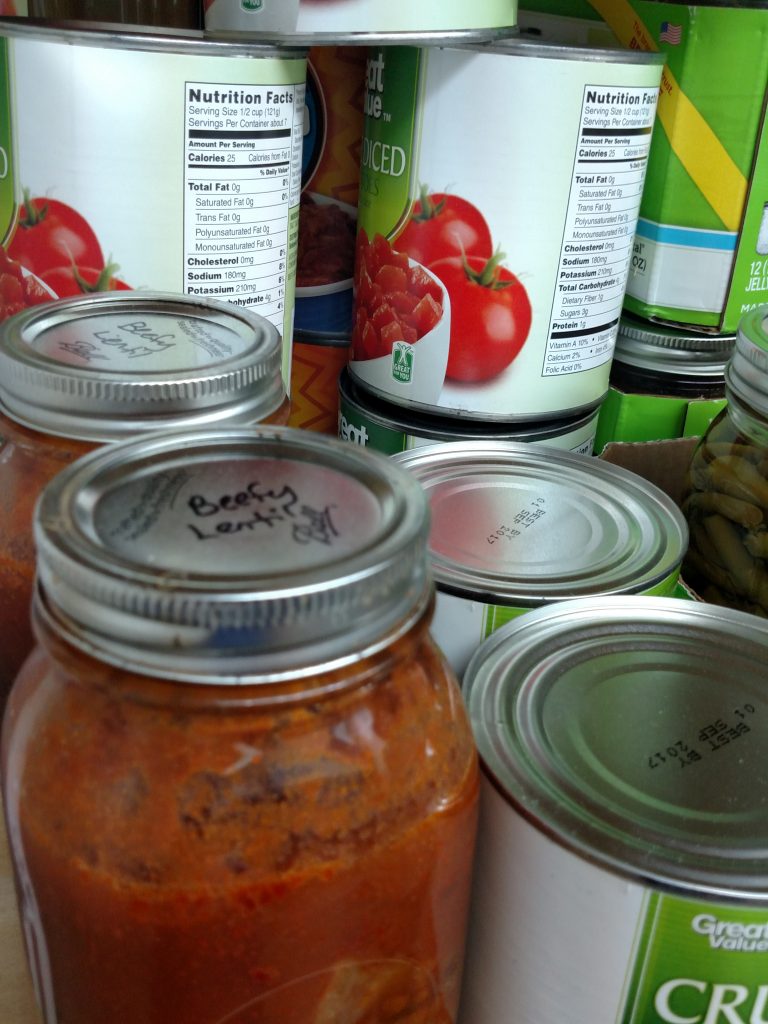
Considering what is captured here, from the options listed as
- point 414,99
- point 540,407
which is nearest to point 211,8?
point 414,99

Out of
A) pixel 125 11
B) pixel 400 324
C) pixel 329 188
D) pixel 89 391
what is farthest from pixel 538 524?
pixel 125 11

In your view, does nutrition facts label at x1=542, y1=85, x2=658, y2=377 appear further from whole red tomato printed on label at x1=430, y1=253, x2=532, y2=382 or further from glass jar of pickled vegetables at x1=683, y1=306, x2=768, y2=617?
glass jar of pickled vegetables at x1=683, y1=306, x2=768, y2=617

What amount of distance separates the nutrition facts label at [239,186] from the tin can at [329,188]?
0.17m

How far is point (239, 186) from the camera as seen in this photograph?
34.9 inches

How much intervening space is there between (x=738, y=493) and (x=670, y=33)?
1.59 ft

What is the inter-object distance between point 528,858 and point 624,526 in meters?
0.37

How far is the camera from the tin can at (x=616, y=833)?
52 centimetres

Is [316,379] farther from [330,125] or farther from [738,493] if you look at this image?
[738,493]

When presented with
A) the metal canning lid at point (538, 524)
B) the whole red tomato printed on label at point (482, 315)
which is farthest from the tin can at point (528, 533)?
the whole red tomato printed on label at point (482, 315)

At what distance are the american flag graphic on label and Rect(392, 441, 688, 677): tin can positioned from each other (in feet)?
1.47

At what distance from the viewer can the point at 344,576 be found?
17.1 inches

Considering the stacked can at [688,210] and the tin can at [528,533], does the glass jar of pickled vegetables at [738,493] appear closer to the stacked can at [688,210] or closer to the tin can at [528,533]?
the tin can at [528,533]

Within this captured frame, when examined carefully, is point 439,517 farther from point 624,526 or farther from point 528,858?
point 528,858

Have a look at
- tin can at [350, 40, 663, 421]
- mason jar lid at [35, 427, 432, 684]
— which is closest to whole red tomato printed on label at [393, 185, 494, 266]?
tin can at [350, 40, 663, 421]
